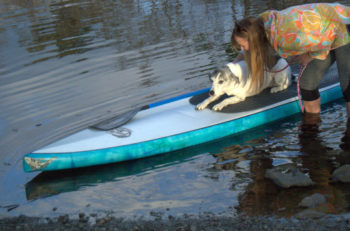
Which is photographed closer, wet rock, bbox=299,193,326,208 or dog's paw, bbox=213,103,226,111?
wet rock, bbox=299,193,326,208

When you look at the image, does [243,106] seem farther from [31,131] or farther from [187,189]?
[31,131]

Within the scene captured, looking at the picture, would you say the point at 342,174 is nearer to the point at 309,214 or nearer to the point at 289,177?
the point at 289,177

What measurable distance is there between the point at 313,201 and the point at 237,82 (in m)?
2.35

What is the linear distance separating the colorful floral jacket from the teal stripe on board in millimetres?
1624

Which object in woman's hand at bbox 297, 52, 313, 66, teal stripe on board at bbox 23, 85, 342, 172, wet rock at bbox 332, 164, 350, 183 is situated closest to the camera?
wet rock at bbox 332, 164, 350, 183

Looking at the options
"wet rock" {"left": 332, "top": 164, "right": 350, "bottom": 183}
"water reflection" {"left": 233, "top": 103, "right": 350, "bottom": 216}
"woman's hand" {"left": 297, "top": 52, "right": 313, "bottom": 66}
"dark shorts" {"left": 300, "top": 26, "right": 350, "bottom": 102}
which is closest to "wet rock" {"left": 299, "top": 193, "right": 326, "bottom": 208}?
"water reflection" {"left": 233, "top": 103, "right": 350, "bottom": 216}

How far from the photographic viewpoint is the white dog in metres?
5.92

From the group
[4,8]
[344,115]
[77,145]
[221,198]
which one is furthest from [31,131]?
[4,8]

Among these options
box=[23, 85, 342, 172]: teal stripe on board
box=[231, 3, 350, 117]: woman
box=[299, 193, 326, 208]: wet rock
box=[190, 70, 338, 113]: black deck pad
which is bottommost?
box=[299, 193, 326, 208]: wet rock

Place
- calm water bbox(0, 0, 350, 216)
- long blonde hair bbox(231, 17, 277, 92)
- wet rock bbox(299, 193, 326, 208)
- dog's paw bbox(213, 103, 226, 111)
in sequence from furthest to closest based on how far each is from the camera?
dog's paw bbox(213, 103, 226, 111) → long blonde hair bbox(231, 17, 277, 92) → calm water bbox(0, 0, 350, 216) → wet rock bbox(299, 193, 326, 208)

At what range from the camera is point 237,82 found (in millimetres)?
6137

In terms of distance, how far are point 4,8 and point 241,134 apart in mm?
20813

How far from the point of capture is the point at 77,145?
5707 millimetres

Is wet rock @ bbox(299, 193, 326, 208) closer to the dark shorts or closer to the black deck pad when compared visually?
the dark shorts
